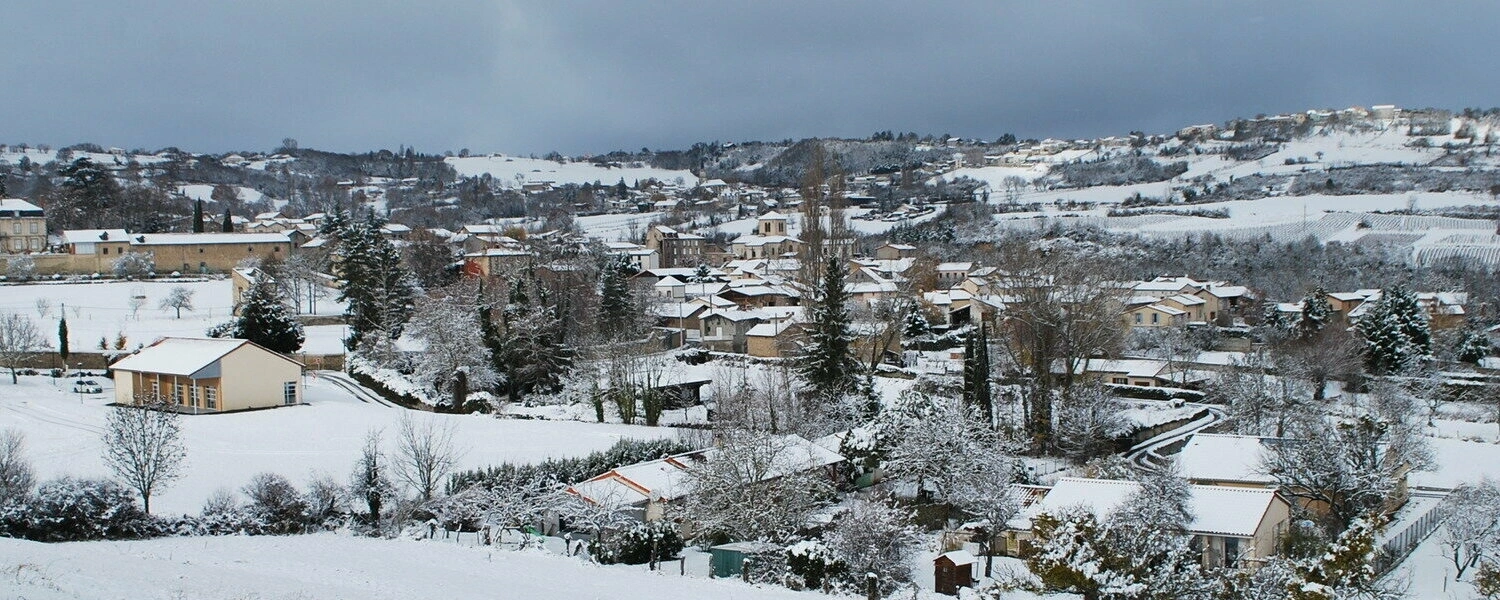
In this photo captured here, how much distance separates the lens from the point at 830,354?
32.3 meters

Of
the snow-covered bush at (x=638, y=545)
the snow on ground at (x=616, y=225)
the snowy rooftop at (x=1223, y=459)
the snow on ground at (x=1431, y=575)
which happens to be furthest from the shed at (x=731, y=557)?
the snow on ground at (x=616, y=225)

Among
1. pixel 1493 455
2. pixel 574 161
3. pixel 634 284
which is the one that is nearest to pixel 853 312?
pixel 634 284

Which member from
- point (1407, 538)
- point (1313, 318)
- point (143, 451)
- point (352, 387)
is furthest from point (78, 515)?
point (1313, 318)

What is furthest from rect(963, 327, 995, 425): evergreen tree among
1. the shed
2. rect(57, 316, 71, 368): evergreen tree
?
rect(57, 316, 71, 368): evergreen tree

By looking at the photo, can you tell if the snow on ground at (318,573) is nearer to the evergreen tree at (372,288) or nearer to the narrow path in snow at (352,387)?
the narrow path in snow at (352,387)

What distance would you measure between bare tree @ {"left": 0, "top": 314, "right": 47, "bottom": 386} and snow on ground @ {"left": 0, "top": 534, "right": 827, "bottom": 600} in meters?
22.8

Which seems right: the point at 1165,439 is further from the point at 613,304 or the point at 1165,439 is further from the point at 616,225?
the point at 616,225

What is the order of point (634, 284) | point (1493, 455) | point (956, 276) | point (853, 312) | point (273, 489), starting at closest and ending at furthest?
point (273, 489)
point (1493, 455)
point (853, 312)
point (634, 284)
point (956, 276)

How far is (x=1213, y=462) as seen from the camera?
80.3 feet

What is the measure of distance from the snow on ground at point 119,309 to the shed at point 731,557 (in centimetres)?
2723

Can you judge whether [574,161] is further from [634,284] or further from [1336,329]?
[1336,329]

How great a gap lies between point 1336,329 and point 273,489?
3813cm

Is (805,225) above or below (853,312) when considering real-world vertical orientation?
above

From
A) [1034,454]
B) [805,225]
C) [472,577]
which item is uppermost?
[805,225]
